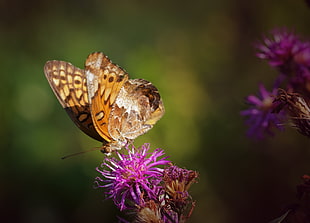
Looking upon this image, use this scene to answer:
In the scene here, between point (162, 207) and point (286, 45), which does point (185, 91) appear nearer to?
point (286, 45)

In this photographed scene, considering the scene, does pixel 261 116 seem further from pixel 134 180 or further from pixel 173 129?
pixel 173 129

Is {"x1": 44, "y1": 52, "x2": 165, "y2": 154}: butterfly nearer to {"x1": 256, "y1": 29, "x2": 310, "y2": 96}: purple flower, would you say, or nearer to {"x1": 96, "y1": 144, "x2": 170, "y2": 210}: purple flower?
{"x1": 96, "y1": 144, "x2": 170, "y2": 210}: purple flower

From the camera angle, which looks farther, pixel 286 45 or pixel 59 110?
pixel 59 110

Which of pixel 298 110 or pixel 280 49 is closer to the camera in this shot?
pixel 298 110

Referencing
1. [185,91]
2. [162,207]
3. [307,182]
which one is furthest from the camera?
[185,91]

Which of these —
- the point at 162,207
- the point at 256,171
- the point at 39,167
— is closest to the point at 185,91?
the point at 256,171

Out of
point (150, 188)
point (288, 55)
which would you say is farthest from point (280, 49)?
point (150, 188)
